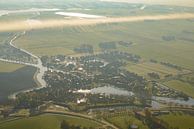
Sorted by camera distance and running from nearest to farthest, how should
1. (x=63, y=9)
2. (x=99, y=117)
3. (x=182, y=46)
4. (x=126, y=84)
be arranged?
(x=99, y=117) < (x=126, y=84) < (x=182, y=46) < (x=63, y=9)

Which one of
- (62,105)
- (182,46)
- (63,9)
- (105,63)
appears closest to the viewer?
(62,105)

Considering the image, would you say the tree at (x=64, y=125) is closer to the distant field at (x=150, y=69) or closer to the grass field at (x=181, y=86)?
the grass field at (x=181, y=86)

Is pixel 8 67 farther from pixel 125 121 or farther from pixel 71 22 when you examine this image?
pixel 71 22

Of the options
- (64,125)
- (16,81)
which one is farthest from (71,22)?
(64,125)

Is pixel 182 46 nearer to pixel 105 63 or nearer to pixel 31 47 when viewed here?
pixel 105 63

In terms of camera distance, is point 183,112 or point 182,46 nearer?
point 183,112

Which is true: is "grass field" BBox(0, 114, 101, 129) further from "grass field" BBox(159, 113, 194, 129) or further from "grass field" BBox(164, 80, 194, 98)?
"grass field" BBox(164, 80, 194, 98)

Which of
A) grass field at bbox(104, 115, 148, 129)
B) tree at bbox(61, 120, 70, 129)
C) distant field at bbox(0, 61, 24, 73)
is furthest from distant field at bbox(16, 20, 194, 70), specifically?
tree at bbox(61, 120, 70, 129)

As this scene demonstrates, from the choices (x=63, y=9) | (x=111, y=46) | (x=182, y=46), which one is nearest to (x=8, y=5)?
(x=63, y=9)

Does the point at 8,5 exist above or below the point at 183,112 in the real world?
above
